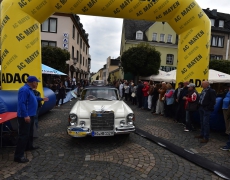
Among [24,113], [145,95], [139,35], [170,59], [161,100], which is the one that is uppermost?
[139,35]

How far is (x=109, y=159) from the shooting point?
168 inches

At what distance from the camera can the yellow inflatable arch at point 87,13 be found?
6.33 m

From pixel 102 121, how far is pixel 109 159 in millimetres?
1100

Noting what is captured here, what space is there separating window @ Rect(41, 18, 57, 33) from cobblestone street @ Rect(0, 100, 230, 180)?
19565 millimetres

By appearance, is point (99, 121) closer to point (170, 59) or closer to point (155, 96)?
point (155, 96)

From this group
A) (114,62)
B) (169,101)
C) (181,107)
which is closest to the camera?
(181,107)

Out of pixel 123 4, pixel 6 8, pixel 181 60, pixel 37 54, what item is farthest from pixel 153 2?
pixel 6 8

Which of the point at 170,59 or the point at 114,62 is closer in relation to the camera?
the point at 170,59

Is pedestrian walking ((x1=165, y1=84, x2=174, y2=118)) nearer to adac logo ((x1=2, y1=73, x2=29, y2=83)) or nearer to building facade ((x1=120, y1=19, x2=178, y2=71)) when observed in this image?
adac logo ((x1=2, y1=73, x2=29, y2=83))

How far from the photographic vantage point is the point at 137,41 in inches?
1192

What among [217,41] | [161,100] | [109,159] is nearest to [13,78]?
[109,159]

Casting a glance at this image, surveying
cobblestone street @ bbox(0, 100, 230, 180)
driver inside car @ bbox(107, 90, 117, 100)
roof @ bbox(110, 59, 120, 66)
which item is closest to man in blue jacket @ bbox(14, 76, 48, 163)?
cobblestone street @ bbox(0, 100, 230, 180)

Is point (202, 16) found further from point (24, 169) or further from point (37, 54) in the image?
point (24, 169)

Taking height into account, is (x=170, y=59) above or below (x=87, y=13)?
above
